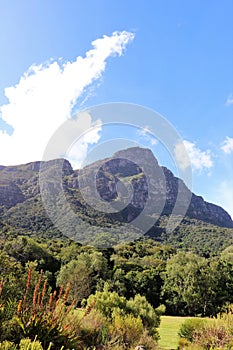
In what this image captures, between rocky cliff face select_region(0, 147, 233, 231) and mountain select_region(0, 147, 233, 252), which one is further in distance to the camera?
mountain select_region(0, 147, 233, 252)

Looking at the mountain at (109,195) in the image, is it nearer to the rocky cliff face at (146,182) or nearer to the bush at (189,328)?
the rocky cliff face at (146,182)

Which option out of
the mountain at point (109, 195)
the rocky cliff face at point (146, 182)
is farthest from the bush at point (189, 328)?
the rocky cliff face at point (146, 182)

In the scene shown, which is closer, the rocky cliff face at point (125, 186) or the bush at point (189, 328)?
the bush at point (189, 328)

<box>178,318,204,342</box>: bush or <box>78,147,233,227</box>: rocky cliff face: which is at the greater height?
<box>78,147,233,227</box>: rocky cliff face

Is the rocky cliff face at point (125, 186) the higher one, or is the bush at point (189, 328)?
the rocky cliff face at point (125, 186)

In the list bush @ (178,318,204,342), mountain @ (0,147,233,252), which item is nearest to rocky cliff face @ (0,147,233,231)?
mountain @ (0,147,233,252)

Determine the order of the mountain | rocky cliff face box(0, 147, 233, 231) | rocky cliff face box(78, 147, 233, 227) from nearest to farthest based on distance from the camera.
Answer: rocky cliff face box(78, 147, 233, 227) < rocky cliff face box(0, 147, 233, 231) < the mountain

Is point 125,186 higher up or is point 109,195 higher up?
point 125,186

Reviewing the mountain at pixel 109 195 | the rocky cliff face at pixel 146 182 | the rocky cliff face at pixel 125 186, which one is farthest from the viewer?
the mountain at pixel 109 195

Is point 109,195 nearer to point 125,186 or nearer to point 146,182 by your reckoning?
point 146,182

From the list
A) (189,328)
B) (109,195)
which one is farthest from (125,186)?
(189,328)

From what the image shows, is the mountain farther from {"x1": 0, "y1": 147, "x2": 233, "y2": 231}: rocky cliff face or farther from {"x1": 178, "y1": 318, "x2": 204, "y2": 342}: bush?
{"x1": 178, "y1": 318, "x2": 204, "y2": 342}: bush

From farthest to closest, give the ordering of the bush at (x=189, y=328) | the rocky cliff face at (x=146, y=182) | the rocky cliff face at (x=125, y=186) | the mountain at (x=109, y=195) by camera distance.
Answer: the mountain at (x=109, y=195) < the rocky cliff face at (x=125, y=186) < the rocky cliff face at (x=146, y=182) < the bush at (x=189, y=328)

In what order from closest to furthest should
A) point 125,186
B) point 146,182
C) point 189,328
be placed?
point 189,328 → point 146,182 → point 125,186
